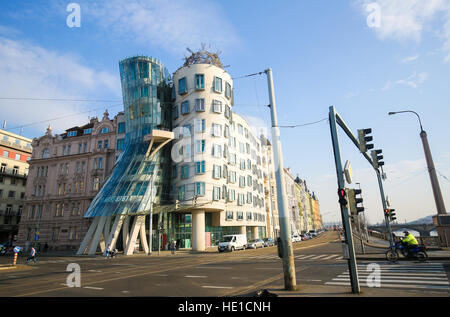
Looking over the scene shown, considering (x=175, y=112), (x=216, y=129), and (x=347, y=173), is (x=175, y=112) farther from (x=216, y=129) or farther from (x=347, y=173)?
(x=347, y=173)

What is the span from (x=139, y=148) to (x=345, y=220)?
38360mm

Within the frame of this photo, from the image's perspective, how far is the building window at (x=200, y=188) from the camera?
40.3 m

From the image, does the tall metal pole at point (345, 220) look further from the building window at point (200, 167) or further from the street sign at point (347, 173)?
the building window at point (200, 167)

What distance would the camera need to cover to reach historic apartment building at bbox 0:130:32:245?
61.0 meters

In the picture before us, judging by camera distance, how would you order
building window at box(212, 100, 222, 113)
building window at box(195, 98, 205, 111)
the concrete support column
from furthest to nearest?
building window at box(212, 100, 222, 113) → building window at box(195, 98, 205, 111) → the concrete support column

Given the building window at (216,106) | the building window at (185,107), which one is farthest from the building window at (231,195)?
the building window at (185,107)

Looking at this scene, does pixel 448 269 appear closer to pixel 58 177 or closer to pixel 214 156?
pixel 214 156

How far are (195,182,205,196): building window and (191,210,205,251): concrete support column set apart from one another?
114 inches

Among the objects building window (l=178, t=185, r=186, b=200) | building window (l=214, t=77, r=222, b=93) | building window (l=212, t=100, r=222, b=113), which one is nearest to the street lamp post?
building window (l=212, t=100, r=222, b=113)

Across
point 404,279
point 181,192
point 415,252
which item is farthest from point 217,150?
point 404,279

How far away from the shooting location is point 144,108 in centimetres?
4469

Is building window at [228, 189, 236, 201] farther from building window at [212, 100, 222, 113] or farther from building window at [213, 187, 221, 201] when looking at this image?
building window at [212, 100, 222, 113]

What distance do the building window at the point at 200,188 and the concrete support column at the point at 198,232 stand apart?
290 cm
